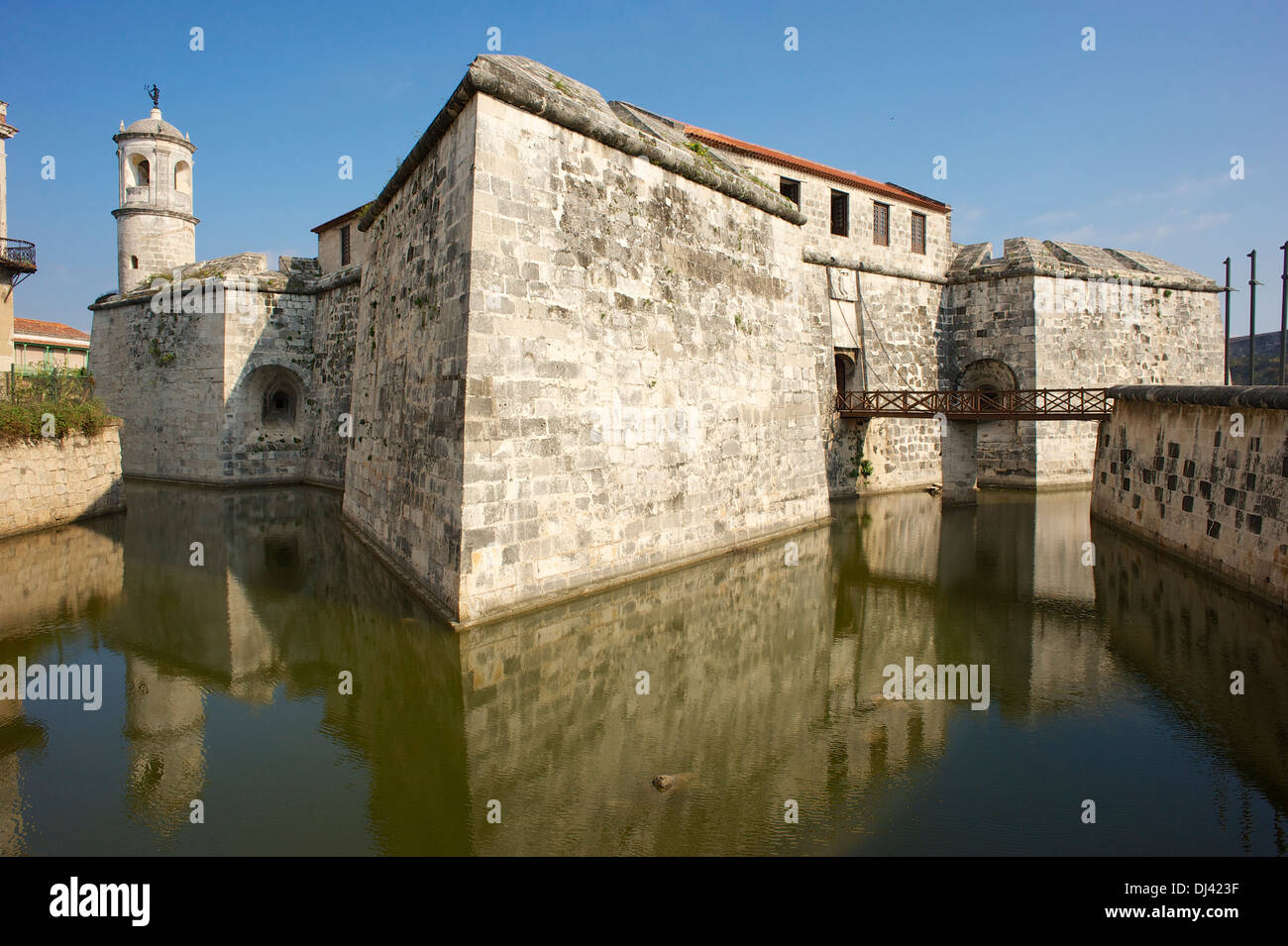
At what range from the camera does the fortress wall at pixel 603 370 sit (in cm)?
765

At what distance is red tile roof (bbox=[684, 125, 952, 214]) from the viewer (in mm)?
16078

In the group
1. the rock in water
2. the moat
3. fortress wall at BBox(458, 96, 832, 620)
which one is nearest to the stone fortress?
fortress wall at BBox(458, 96, 832, 620)

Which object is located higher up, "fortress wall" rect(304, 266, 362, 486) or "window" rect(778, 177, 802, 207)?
"window" rect(778, 177, 802, 207)

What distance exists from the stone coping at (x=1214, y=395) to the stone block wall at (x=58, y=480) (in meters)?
17.0

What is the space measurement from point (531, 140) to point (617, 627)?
5.39 metres

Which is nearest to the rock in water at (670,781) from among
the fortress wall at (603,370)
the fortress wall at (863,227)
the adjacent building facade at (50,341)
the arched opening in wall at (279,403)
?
the fortress wall at (603,370)

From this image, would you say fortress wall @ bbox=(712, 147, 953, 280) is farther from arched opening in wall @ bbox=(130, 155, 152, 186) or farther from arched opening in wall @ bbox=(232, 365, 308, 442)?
arched opening in wall @ bbox=(130, 155, 152, 186)

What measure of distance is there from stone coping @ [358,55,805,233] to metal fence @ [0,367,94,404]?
21.5 feet

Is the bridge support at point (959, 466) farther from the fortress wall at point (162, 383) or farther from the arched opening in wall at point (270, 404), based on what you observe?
the fortress wall at point (162, 383)

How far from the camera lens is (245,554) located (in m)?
11.0

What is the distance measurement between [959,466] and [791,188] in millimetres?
7484

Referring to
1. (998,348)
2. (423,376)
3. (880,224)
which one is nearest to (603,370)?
(423,376)
